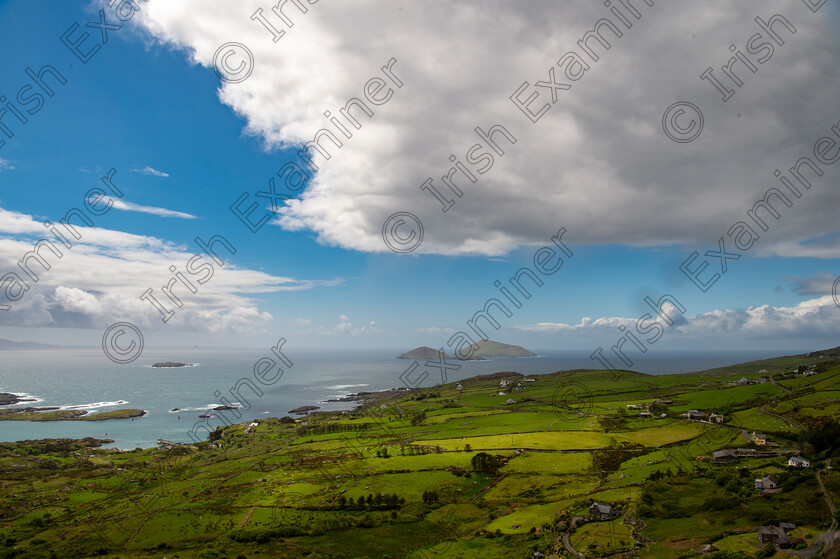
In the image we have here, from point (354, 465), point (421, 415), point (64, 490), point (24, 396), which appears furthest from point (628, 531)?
point (24, 396)

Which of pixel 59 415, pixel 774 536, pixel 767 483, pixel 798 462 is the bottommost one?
pixel 798 462

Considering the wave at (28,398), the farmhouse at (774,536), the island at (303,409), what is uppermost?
the wave at (28,398)

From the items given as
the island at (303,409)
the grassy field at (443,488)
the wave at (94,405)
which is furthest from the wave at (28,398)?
the island at (303,409)

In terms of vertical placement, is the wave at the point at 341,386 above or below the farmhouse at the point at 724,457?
above

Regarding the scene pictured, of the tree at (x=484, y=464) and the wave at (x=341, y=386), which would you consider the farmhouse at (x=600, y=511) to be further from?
the wave at (x=341, y=386)

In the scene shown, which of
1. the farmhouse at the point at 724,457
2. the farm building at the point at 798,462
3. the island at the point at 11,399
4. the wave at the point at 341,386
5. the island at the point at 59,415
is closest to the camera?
the farm building at the point at 798,462

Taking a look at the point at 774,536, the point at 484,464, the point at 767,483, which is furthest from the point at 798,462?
the point at 484,464

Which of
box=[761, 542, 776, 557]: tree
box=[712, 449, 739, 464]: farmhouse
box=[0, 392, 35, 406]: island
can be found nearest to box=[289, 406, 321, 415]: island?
box=[712, 449, 739, 464]: farmhouse

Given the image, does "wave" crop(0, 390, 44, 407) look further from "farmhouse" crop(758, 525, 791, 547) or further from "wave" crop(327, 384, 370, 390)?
"farmhouse" crop(758, 525, 791, 547)

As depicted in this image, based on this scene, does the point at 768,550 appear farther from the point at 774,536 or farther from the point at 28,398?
the point at 28,398
